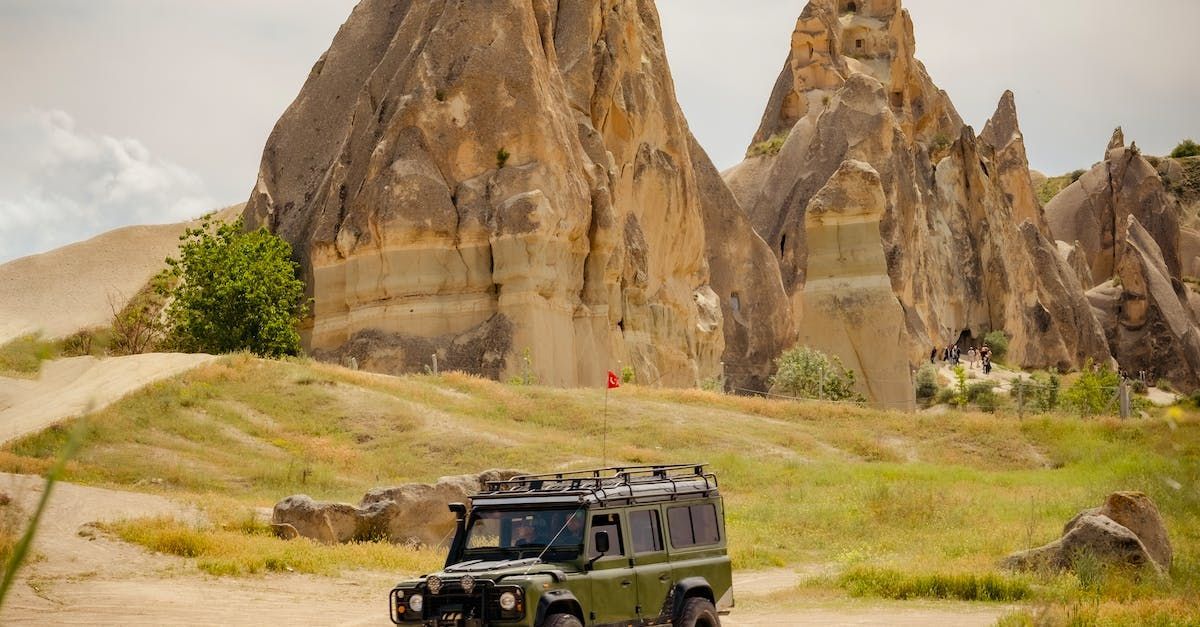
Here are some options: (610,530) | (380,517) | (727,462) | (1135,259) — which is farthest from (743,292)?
(610,530)

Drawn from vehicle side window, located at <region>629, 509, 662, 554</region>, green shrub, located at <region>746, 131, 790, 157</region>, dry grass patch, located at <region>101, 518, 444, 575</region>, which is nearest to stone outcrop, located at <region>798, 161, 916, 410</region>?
green shrub, located at <region>746, 131, 790, 157</region>

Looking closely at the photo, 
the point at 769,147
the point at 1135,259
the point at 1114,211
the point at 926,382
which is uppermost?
the point at 769,147

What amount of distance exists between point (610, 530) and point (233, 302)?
38222 millimetres

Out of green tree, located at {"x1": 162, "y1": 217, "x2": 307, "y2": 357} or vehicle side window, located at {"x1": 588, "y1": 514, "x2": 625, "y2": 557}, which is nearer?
vehicle side window, located at {"x1": 588, "y1": 514, "x2": 625, "y2": 557}

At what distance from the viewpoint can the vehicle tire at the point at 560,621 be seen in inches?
438

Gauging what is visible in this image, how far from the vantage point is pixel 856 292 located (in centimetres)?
6156

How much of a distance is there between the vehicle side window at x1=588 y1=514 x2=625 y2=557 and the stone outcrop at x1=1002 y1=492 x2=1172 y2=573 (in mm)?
7481

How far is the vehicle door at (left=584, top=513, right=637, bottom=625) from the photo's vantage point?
11734 millimetres

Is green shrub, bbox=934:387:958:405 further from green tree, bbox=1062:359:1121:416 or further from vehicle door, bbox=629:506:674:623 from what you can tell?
vehicle door, bbox=629:506:674:623

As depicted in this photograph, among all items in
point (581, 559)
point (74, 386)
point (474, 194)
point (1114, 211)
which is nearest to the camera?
point (581, 559)

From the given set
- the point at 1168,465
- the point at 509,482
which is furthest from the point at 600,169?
the point at 509,482

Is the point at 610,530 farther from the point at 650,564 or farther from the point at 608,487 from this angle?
the point at 650,564

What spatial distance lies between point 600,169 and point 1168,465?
3868cm

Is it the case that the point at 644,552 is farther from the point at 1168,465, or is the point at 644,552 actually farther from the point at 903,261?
the point at 903,261
